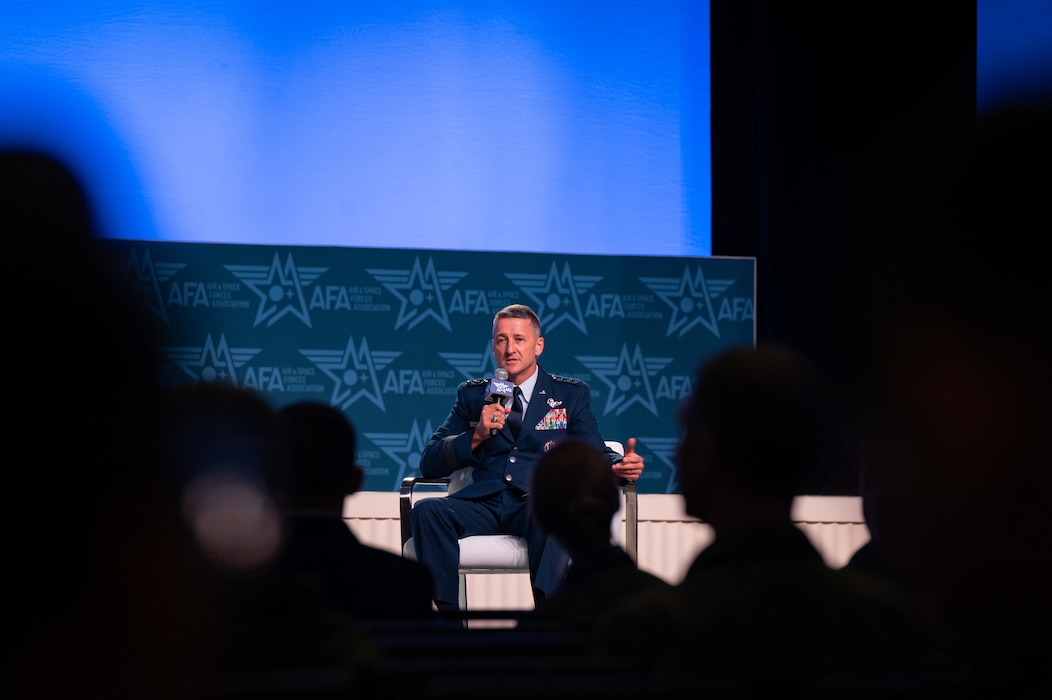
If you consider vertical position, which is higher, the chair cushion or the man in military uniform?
the man in military uniform

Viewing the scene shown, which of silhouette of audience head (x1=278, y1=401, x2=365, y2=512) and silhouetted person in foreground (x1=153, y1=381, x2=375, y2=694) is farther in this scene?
silhouette of audience head (x1=278, y1=401, x2=365, y2=512)

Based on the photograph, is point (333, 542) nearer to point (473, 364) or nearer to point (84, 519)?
point (84, 519)

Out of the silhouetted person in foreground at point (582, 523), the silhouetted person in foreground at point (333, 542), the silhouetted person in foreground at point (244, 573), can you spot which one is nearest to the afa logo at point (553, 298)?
the silhouetted person in foreground at point (582, 523)

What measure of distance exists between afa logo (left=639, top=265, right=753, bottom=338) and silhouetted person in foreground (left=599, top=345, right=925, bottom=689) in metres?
3.55

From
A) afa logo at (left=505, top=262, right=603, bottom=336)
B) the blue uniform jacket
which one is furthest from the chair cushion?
afa logo at (left=505, top=262, right=603, bottom=336)

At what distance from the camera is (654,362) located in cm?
512

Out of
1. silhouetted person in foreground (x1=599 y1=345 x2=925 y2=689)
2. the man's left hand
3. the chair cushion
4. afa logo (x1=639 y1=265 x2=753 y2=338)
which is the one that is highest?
afa logo (x1=639 y1=265 x2=753 y2=338)

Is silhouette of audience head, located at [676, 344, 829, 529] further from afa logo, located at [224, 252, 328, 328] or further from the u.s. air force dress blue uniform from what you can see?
afa logo, located at [224, 252, 328, 328]

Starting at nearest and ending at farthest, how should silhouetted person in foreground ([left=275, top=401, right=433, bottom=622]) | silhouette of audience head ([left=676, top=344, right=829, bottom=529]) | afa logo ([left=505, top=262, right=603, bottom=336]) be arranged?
silhouette of audience head ([left=676, top=344, right=829, bottom=529]) < silhouetted person in foreground ([left=275, top=401, right=433, bottom=622]) < afa logo ([left=505, top=262, right=603, bottom=336])

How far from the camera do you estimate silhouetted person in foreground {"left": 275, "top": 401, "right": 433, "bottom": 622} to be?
2.08 m

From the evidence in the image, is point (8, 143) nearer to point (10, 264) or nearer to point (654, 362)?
point (10, 264)

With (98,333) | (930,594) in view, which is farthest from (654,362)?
(98,333)

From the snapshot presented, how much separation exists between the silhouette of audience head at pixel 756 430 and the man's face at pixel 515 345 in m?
3.09

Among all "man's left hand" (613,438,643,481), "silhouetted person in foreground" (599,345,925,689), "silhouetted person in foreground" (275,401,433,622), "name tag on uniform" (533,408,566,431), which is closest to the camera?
"silhouetted person in foreground" (599,345,925,689)
